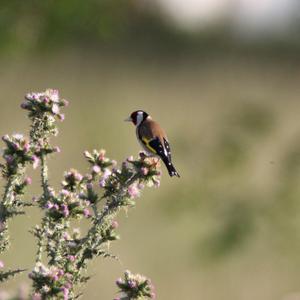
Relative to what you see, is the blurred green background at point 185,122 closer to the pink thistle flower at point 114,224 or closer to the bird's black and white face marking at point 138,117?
the pink thistle flower at point 114,224

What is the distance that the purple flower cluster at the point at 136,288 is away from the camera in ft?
10.3

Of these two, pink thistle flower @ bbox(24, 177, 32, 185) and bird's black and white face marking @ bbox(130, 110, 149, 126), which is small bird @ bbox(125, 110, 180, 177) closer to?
bird's black and white face marking @ bbox(130, 110, 149, 126)

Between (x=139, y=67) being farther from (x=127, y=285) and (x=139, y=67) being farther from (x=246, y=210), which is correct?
(x=127, y=285)

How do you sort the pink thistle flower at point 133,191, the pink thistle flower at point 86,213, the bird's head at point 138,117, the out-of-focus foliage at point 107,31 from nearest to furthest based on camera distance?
the pink thistle flower at point 86,213
the pink thistle flower at point 133,191
the bird's head at point 138,117
the out-of-focus foliage at point 107,31

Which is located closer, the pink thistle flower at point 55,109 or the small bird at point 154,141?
the pink thistle flower at point 55,109

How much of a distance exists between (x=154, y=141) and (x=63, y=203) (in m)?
1.44

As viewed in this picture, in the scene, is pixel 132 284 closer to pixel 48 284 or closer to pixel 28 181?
pixel 48 284

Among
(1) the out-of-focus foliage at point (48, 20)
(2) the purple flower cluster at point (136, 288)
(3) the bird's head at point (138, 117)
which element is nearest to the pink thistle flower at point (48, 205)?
(2) the purple flower cluster at point (136, 288)

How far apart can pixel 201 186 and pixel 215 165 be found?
0.44 metres

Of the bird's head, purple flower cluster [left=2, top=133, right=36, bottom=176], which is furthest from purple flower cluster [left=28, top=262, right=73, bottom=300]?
the bird's head

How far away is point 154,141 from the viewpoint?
4676 mm

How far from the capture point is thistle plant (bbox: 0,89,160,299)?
10.3 feet

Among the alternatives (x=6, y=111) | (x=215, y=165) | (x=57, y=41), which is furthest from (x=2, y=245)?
(x=6, y=111)

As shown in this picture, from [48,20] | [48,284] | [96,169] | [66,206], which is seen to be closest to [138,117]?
[96,169]
